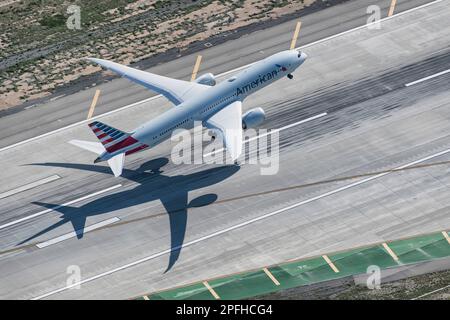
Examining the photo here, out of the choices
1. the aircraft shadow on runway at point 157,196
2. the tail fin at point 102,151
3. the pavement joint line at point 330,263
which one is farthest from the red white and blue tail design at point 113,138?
the pavement joint line at point 330,263

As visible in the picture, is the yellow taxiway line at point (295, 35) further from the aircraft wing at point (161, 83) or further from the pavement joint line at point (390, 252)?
the pavement joint line at point (390, 252)

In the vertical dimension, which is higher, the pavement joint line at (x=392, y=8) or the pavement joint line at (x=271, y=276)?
the pavement joint line at (x=392, y=8)

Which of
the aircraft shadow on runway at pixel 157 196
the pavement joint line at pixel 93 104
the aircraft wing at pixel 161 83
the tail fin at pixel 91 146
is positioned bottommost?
the aircraft shadow on runway at pixel 157 196

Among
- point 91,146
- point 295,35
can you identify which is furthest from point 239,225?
point 295,35

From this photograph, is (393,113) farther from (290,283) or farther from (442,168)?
(290,283)

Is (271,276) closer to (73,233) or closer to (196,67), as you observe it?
(73,233)

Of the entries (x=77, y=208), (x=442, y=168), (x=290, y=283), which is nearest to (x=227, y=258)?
(x=290, y=283)
